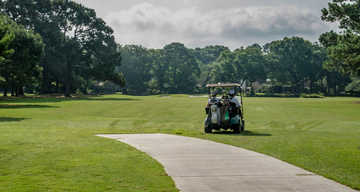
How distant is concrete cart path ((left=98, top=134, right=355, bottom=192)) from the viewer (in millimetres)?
8109

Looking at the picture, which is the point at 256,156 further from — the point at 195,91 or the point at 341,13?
the point at 195,91

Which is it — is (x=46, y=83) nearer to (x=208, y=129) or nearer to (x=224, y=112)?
(x=208, y=129)

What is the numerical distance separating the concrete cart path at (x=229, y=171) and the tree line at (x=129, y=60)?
80.9 feet

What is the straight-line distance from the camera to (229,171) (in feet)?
31.6

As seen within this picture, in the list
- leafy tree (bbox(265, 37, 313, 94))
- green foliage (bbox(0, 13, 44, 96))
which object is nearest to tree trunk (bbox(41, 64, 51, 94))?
green foliage (bbox(0, 13, 44, 96))

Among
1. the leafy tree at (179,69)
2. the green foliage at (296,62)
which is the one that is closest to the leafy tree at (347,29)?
the green foliage at (296,62)

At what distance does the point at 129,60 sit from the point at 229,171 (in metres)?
138

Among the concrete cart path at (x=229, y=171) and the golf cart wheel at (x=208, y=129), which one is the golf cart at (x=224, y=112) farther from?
the concrete cart path at (x=229, y=171)

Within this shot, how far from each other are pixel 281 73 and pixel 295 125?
99.8 metres

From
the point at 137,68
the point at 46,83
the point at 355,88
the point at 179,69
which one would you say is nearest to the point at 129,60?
the point at 137,68

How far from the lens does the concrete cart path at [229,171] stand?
8109 mm

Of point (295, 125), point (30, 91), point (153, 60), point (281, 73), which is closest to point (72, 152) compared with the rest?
point (295, 125)

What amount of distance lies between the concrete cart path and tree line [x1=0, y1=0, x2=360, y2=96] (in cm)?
Answer: 2466

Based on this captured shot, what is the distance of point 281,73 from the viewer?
123062 millimetres
